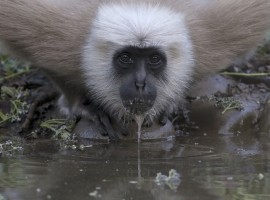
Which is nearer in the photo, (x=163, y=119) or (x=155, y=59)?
(x=155, y=59)

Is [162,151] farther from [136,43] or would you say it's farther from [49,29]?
[49,29]

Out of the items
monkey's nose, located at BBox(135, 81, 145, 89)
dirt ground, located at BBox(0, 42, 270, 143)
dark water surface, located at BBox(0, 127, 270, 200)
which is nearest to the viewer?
dark water surface, located at BBox(0, 127, 270, 200)

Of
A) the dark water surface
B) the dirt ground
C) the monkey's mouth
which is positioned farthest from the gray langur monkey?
the dark water surface

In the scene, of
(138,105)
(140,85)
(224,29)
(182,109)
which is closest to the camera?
(140,85)

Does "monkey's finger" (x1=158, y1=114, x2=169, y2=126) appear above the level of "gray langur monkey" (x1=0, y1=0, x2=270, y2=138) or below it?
below

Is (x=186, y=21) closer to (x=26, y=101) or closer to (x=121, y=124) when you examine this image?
(x=121, y=124)

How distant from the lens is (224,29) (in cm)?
680

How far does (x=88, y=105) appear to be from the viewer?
7270 millimetres

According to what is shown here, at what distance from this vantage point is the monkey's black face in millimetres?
6270

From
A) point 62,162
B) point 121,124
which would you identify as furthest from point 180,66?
point 62,162

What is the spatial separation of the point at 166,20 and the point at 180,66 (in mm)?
596

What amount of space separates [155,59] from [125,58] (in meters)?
0.29

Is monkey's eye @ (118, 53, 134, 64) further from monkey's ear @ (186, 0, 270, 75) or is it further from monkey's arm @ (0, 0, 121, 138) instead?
monkey's ear @ (186, 0, 270, 75)

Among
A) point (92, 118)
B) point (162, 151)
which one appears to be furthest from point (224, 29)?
point (92, 118)
